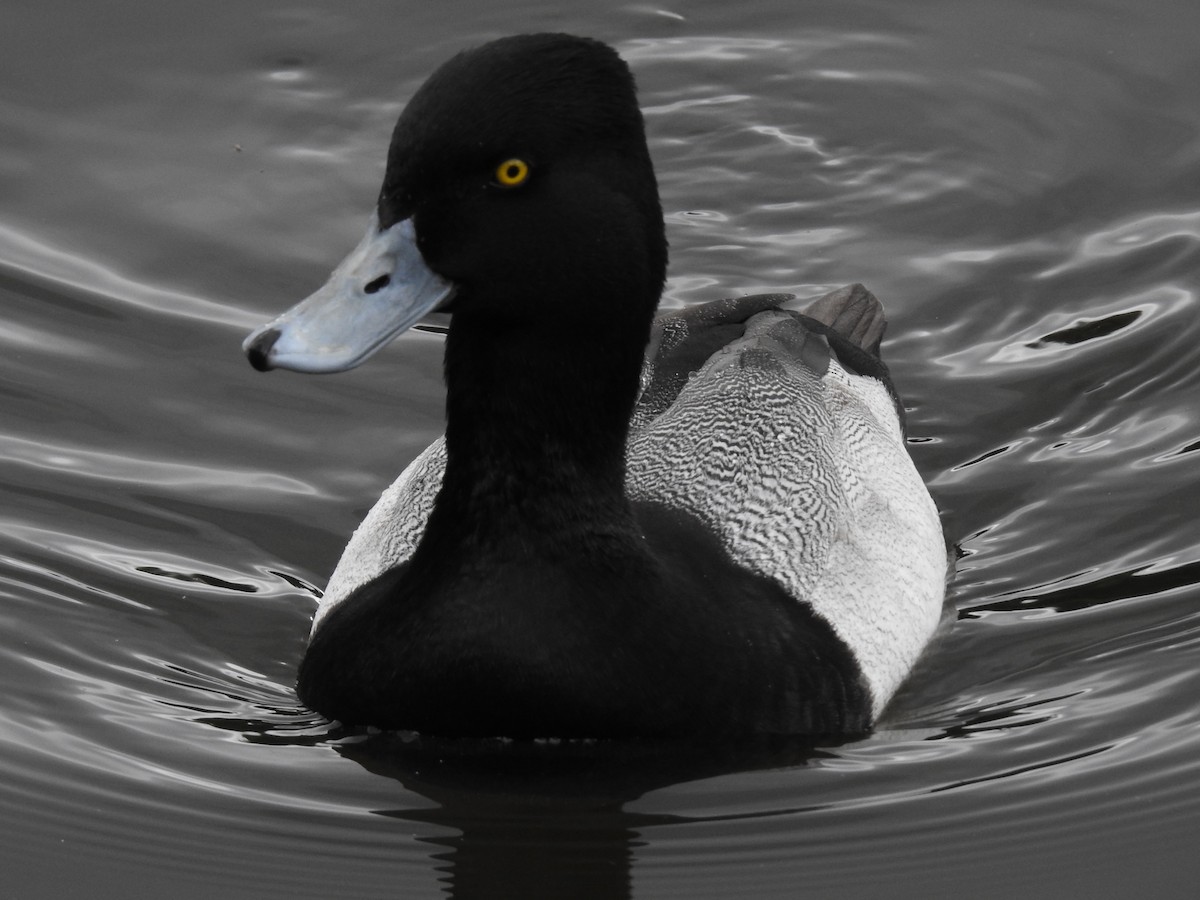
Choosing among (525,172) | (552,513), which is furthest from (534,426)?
(525,172)

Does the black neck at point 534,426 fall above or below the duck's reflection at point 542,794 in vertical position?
above

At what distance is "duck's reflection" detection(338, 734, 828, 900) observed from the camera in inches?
238

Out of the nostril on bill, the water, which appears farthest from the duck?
the water

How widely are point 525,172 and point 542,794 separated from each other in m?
1.91

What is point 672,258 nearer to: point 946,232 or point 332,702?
point 946,232

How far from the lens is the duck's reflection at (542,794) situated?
6.04 meters

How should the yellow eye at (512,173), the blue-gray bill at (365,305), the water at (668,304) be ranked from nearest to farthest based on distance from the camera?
the blue-gray bill at (365,305)
the yellow eye at (512,173)
the water at (668,304)

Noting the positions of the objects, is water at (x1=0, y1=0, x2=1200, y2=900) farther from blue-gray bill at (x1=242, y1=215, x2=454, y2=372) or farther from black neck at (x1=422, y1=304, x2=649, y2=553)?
blue-gray bill at (x1=242, y1=215, x2=454, y2=372)

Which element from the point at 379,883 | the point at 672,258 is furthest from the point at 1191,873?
the point at 672,258

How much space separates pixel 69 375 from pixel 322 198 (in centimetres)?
207

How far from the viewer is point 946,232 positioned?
10891 millimetres

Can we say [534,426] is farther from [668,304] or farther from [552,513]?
[668,304]

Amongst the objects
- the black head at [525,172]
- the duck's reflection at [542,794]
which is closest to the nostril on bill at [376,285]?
the black head at [525,172]

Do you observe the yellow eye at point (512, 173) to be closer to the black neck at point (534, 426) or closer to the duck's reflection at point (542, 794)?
the black neck at point (534, 426)
